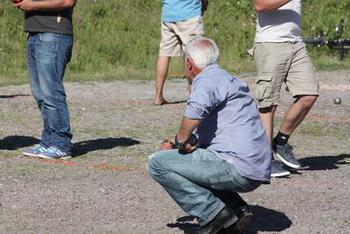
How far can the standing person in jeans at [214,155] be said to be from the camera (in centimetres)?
607

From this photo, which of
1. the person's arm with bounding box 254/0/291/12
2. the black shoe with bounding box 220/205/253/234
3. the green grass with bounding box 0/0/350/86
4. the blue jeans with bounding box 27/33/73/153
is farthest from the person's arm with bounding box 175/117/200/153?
the green grass with bounding box 0/0/350/86

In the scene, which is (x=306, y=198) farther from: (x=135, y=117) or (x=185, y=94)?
(x=185, y=94)

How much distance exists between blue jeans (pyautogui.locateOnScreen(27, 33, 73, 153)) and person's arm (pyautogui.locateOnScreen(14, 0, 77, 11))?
22 cm

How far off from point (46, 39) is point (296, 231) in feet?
9.55

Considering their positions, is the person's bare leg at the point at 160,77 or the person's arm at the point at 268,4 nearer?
the person's arm at the point at 268,4

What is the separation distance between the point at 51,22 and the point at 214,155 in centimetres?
273

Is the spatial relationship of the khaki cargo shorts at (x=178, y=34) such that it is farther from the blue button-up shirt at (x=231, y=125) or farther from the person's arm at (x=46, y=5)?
the blue button-up shirt at (x=231, y=125)

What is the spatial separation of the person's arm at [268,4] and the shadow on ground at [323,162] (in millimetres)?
1480

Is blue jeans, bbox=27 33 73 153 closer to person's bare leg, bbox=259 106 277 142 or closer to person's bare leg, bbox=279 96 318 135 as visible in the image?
person's bare leg, bbox=259 106 277 142

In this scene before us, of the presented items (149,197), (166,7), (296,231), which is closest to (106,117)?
(166,7)

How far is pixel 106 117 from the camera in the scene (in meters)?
11.1

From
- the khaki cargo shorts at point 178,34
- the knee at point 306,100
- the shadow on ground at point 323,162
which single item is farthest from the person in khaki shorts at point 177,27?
the knee at point 306,100

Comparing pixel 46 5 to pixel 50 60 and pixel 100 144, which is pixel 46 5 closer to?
pixel 50 60

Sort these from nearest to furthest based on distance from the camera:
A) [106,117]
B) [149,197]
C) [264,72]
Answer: [149,197] < [264,72] < [106,117]
